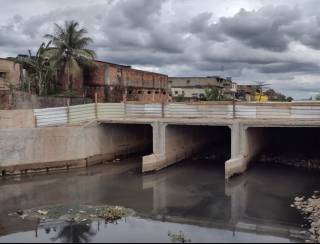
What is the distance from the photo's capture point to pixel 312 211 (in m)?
17.9

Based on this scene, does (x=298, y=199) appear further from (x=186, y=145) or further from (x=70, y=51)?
(x=70, y=51)

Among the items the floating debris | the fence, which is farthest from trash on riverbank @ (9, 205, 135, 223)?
the fence

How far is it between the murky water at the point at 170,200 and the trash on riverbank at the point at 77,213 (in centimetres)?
48

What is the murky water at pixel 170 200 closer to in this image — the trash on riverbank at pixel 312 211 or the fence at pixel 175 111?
the trash on riverbank at pixel 312 211

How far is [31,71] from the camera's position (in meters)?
37.8

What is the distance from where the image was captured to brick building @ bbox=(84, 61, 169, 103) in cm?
4109

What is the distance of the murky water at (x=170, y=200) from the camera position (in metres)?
15.4

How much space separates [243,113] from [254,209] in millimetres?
8228

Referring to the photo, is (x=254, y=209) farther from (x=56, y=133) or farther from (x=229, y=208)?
(x=56, y=133)

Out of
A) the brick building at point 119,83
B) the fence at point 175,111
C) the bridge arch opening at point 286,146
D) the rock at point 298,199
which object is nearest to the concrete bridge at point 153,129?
the fence at point 175,111

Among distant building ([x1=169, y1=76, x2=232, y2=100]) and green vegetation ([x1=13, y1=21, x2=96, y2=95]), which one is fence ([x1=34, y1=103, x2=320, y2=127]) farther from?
distant building ([x1=169, y1=76, x2=232, y2=100])

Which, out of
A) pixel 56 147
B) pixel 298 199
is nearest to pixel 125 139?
pixel 56 147

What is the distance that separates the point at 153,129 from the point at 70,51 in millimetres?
15738

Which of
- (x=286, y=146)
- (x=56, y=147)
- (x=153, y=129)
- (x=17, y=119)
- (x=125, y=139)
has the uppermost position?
(x=17, y=119)
